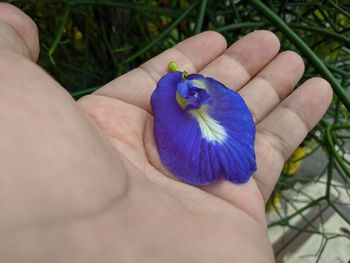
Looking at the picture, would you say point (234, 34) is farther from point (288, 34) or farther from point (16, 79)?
point (16, 79)

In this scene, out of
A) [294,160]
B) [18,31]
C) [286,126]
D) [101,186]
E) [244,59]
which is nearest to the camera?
[101,186]

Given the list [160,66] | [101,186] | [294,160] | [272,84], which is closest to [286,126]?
[272,84]

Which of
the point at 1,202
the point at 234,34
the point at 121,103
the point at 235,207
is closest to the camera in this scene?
the point at 1,202

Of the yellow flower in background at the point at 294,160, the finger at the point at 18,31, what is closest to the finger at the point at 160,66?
the finger at the point at 18,31

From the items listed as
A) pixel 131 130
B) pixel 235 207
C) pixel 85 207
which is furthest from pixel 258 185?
pixel 85 207

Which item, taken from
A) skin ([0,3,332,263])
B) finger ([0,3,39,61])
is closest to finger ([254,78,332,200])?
skin ([0,3,332,263])

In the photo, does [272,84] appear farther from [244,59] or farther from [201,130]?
[201,130]

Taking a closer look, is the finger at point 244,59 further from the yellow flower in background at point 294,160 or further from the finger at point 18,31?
the yellow flower in background at point 294,160
